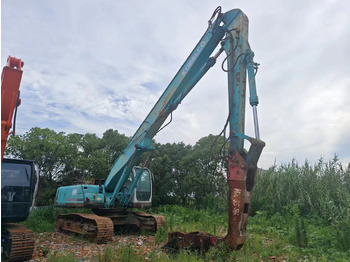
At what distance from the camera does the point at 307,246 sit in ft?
22.6

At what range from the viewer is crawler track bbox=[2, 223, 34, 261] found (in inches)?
220

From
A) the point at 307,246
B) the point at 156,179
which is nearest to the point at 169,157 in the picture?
the point at 156,179

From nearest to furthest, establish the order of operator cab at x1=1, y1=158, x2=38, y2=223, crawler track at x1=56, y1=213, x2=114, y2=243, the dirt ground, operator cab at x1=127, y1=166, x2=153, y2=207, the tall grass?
operator cab at x1=1, y1=158, x2=38, y2=223 → the dirt ground → crawler track at x1=56, y1=213, x2=114, y2=243 → operator cab at x1=127, y1=166, x2=153, y2=207 → the tall grass

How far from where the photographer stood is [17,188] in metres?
6.01

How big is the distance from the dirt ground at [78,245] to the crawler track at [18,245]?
0.37 meters

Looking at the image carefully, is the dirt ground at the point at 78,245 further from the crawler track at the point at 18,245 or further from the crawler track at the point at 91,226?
the crawler track at the point at 18,245

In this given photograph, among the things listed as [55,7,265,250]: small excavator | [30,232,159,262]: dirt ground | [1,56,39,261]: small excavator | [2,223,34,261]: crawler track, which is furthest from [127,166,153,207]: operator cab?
[2,223,34,261]: crawler track

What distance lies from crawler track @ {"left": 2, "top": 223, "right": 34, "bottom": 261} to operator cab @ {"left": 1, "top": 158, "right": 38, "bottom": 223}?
35cm

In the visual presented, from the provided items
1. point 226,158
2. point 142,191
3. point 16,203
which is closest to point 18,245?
point 16,203

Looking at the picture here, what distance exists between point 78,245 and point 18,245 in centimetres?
224

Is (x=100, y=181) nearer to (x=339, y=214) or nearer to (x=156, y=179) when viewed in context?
(x=339, y=214)

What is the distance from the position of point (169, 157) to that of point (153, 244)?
1185 centimetres

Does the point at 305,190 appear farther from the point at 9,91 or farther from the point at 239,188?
the point at 9,91

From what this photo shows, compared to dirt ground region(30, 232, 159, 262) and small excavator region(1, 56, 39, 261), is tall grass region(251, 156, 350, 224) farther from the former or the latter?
small excavator region(1, 56, 39, 261)
